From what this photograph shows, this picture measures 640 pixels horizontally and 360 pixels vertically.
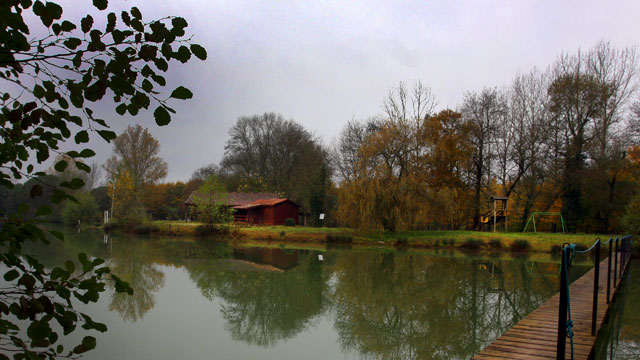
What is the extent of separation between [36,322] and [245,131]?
44.6 meters

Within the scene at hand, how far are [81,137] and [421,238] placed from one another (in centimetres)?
2440

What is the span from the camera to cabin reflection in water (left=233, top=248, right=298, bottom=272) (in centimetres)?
1566

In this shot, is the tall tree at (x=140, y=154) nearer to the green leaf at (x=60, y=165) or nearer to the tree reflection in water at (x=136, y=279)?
the tree reflection in water at (x=136, y=279)

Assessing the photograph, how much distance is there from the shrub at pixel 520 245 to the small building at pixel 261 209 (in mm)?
18845

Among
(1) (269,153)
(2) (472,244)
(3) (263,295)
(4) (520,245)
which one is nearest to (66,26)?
(3) (263,295)

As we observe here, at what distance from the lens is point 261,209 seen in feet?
120

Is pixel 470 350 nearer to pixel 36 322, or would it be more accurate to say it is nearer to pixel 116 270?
pixel 36 322

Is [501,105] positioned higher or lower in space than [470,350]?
higher

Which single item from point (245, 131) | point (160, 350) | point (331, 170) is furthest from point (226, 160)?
point (160, 350)

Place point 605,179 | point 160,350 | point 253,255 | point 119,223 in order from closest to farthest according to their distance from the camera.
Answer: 1. point 160,350
2. point 253,255
3. point 605,179
4. point 119,223

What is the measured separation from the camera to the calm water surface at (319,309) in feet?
22.3

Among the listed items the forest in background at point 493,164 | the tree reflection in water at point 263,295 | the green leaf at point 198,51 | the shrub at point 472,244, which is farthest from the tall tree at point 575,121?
the green leaf at point 198,51

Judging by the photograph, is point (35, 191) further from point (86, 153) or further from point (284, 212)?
point (284, 212)

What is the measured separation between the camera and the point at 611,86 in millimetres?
27250
